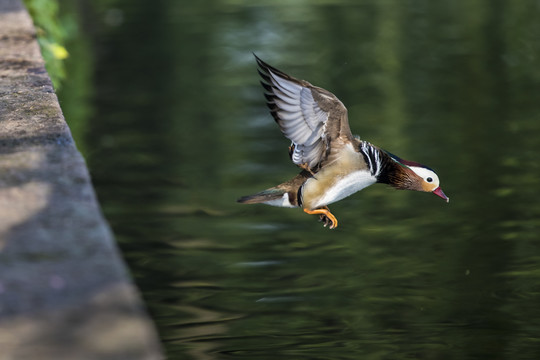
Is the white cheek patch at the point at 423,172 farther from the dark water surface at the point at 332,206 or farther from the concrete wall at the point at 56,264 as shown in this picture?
the dark water surface at the point at 332,206

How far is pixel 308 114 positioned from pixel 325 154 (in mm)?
101

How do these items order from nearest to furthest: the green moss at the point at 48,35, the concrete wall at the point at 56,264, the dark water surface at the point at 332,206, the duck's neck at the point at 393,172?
1. the concrete wall at the point at 56,264
2. the duck's neck at the point at 393,172
3. the dark water surface at the point at 332,206
4. the green moss at the point at 48,35

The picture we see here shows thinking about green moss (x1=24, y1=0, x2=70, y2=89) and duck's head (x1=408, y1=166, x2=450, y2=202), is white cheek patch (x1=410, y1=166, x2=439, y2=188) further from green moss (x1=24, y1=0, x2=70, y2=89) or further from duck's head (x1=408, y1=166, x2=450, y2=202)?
Answer: green moss (x1=24, y1=0, x2=70, y2=89)

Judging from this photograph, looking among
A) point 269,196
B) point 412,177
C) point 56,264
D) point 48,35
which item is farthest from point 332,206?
point 56,264

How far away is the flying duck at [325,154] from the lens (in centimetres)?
200

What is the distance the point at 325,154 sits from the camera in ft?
6.79

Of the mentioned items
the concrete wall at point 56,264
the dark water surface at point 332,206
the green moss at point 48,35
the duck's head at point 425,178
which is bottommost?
the dark water surface at point 332,206

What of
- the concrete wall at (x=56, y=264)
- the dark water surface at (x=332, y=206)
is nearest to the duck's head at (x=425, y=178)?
the concrete wall at (x=56, y=264)

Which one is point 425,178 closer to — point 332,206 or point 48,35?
point 332,206

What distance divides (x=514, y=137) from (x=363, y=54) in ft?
12.4

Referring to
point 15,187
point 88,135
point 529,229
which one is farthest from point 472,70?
point 15,187

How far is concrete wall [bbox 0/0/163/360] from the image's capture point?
1.22m

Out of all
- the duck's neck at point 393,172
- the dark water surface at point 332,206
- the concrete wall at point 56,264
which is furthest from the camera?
the dark water surface at point 332,206

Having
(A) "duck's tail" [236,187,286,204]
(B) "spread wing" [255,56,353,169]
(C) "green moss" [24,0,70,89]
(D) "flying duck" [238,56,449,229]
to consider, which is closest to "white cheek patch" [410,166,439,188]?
(D) "flying duck" [238,56,449,229]
